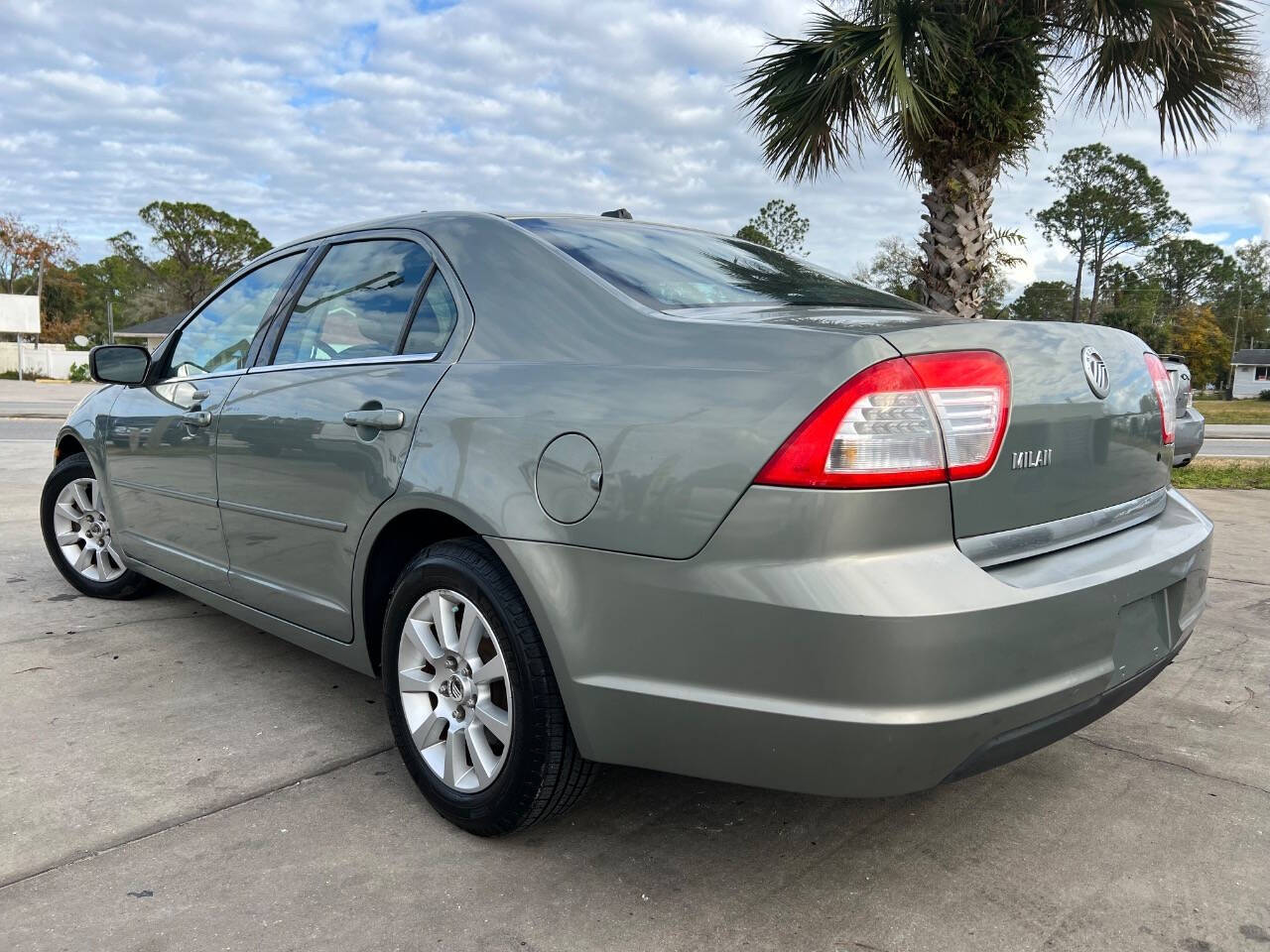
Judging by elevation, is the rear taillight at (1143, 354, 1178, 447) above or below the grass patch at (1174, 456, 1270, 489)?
above

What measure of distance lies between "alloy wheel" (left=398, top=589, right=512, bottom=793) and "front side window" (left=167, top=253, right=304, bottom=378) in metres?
1.45

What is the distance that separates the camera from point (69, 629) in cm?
407

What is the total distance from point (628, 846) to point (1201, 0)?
8688 mm

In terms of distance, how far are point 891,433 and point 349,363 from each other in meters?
1.69

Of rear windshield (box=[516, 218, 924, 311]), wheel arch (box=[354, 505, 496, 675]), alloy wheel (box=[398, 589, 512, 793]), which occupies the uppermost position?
rear windshield (box=[516, 218, 924, 311])

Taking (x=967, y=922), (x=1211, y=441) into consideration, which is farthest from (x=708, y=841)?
(x=1211, y=441)

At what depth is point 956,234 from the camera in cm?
865

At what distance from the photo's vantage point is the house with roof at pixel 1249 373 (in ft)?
233

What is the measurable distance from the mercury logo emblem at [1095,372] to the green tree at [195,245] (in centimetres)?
Answer: 6332

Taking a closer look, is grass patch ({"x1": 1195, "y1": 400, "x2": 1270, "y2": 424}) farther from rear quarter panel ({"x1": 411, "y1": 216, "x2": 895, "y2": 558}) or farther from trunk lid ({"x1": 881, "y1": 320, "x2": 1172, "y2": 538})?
rear quarter panel ({"x1": 411, "y1": 216, "x2": 895, "y2": 558})

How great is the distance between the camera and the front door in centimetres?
339

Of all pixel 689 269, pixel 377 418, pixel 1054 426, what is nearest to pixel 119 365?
pixel 377 418

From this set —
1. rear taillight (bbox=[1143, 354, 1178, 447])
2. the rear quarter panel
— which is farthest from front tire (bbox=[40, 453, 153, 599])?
rear taillight (bbox=[1143, 354, 1178, 447])

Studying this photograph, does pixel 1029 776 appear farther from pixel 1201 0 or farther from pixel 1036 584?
pixel 1201 0
